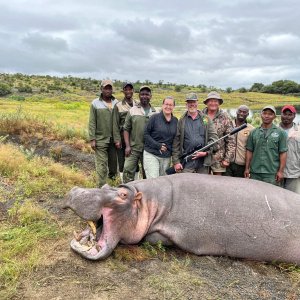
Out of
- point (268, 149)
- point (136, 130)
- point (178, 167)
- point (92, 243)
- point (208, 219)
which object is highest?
point (136, 130)

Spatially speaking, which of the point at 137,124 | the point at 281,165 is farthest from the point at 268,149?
the point at 137,124

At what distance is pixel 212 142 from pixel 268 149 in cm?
90

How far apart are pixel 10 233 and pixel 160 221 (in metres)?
1.98

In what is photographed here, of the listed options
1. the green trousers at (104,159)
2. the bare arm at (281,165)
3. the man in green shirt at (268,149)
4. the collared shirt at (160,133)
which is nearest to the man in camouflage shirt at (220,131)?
the man in green shirt at (268,149)

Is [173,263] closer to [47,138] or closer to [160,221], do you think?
[160,221]

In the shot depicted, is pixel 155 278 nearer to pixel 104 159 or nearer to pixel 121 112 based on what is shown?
pixel 104 159

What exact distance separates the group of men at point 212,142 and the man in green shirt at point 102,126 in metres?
0.47

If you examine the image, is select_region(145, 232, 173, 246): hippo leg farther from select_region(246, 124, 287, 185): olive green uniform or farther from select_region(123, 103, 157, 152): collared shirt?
select_region(123, 103, 157, 152): collared shirt

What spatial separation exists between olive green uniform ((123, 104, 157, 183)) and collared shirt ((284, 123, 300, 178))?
8.03 feet

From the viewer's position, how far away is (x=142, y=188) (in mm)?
5758

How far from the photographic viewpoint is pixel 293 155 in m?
7.03

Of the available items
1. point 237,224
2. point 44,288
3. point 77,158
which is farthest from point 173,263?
point 77,158

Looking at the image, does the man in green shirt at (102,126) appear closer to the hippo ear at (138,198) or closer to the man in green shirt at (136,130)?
the man in green shirt at (136,130)

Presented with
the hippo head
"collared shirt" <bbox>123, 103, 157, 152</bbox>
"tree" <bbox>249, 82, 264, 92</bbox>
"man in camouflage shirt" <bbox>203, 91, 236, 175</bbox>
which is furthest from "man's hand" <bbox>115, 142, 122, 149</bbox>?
"tree" <bbox>249, 82, 264, 92</bbox>
